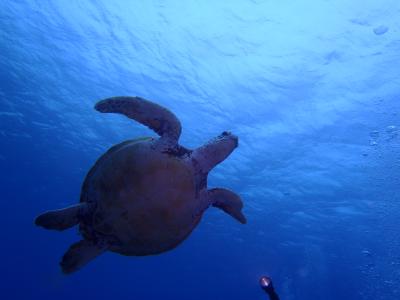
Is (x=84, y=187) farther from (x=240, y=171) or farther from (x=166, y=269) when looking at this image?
(x=166, y=269)

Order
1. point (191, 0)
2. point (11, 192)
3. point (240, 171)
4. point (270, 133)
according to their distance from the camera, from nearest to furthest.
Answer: point (191, 0)
point (270, 133)
point (240, 171)
point (11, 192)

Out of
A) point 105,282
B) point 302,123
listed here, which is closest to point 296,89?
point 302,123

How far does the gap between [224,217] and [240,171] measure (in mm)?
12348

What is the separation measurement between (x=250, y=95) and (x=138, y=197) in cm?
1297

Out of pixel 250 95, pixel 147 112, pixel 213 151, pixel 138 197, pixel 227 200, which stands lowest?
pixel 250 95

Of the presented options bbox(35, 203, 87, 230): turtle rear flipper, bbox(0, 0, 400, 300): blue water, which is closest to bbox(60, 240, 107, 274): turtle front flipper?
bbox(35, 203, 87, 230): turtle rear flipper

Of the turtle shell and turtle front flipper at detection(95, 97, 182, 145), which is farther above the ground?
turtle front flipper at detection(95, 97, 182, 145)

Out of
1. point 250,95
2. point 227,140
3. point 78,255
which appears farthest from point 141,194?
point 250,95

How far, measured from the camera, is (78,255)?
500 cm

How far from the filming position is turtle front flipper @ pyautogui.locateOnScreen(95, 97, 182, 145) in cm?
489

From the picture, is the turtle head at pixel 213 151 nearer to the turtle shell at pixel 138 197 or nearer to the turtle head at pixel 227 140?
the turtle head at pixel 227 140

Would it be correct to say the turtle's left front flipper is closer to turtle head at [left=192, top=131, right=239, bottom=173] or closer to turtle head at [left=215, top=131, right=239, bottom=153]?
turtle head at [left=192, top=131, right=239, bottom=173]

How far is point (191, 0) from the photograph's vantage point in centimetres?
1262

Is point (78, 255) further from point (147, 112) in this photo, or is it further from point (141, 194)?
point (147, 112)
